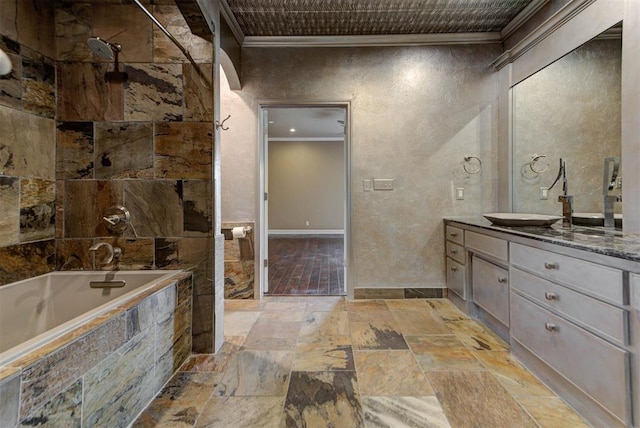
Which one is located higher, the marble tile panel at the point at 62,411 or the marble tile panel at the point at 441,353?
the marble tile panel at the point at 62,411

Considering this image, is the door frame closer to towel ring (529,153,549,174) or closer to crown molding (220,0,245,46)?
crown molding (220,0,245,46)

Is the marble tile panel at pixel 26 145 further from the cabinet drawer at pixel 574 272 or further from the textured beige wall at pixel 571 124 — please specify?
the textured beige wall at pixel 571 124

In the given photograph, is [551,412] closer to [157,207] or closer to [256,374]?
[256,374]

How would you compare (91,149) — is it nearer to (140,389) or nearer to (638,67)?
(140,389)

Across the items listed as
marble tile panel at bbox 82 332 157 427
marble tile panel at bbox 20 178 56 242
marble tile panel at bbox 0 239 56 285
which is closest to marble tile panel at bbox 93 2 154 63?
marble tile panel at bbox 20 178 56 242

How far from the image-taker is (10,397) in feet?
2.61

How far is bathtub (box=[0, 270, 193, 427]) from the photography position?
88 cm

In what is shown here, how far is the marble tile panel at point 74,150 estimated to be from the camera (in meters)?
1.86

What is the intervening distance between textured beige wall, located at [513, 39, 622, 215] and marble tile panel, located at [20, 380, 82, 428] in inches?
114

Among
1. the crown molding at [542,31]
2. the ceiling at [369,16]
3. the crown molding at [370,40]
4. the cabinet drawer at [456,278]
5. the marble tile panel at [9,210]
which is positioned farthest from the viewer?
the crown molding at [370,40]

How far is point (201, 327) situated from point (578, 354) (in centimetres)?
204

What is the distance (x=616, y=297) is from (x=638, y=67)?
1390 millimetres

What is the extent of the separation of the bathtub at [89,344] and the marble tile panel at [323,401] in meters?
0.71

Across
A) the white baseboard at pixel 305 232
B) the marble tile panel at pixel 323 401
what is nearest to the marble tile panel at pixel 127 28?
the marble tile panel at pixel 323 401
